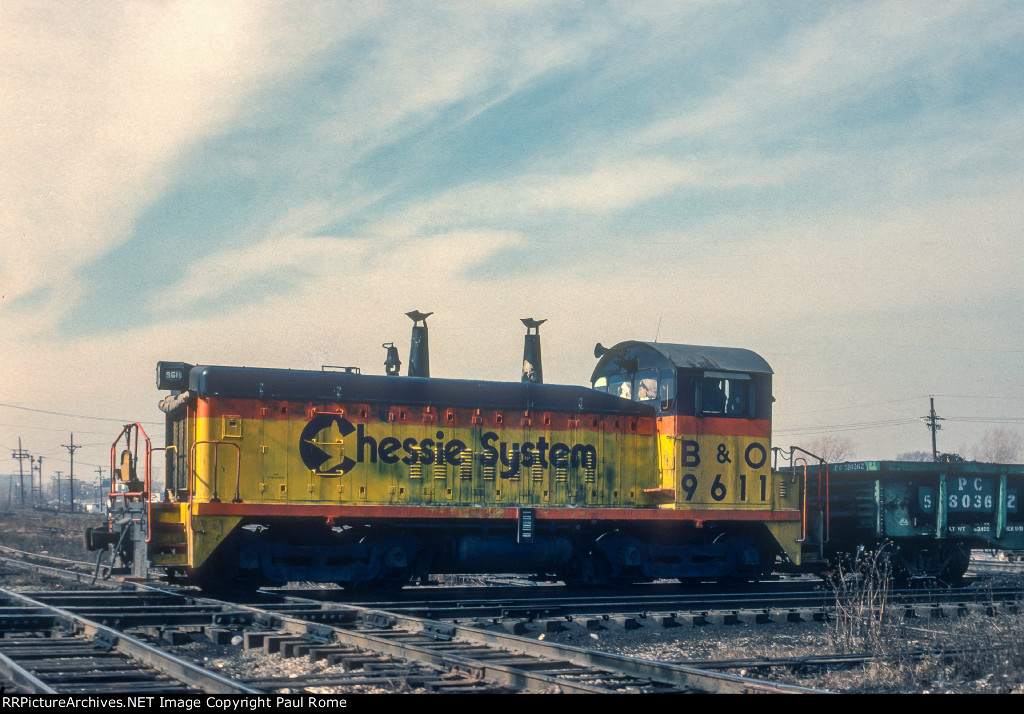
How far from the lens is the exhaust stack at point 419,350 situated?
16078mm

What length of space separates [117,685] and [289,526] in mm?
6724

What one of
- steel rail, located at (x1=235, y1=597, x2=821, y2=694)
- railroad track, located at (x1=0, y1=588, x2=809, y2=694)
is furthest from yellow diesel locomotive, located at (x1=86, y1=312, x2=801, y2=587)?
steel rail, located at (x1=235, y1=597, x2=821, y2=694)

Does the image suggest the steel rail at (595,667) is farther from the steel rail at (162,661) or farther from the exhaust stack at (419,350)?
the exhaust stack at (419,350)

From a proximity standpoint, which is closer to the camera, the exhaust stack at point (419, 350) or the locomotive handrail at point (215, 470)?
the locomotive handrail at point (215, 470)

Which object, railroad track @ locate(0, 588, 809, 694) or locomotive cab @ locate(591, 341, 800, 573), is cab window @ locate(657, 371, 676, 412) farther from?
railroad track @ locate(0, 588, 809, 694)

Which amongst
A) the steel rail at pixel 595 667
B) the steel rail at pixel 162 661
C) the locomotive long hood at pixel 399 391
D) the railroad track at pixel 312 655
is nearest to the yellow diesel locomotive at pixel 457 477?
the locomotive long hood at pixel 399 391

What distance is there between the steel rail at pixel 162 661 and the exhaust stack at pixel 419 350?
21.8 ft

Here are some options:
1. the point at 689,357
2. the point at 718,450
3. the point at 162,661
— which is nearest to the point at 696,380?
the point at 689,357

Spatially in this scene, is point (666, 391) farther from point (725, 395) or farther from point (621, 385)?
point (621, 385)

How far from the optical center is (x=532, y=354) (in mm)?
16594

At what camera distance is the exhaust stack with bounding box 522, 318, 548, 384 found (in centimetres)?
1653

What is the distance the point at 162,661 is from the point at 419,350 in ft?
28.8

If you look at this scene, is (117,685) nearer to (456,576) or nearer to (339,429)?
(339,429)

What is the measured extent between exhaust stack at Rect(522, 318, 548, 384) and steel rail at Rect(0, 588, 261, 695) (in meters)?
7.95
